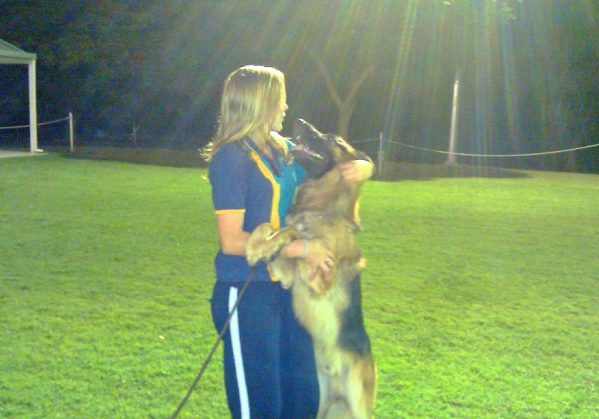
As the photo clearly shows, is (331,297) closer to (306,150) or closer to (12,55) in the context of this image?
(306,150)

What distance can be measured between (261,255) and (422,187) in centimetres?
1467

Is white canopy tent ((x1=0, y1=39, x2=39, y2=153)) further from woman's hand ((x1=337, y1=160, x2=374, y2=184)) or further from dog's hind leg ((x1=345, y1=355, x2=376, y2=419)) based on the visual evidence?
dog's hind leg ((x1=345, y1=355, x2=376, y2=419))

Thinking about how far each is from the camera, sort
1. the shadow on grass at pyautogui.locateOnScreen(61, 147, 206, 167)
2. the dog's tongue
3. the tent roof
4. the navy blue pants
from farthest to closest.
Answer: the shadow on grass at pyautogui.locateOnScreen(61, 147, 206, 167)
the tent roof
the dog's tongue
the navy blue pants

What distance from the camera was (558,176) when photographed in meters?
22.5

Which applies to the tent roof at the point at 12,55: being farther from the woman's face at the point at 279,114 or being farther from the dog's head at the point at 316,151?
the woman's face at the point at 279,114

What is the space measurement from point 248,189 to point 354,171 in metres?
0.64

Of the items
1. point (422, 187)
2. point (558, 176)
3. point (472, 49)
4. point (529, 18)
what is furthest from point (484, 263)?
point (529, 18)

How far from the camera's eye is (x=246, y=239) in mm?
2916

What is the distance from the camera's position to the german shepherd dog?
3.17 metres

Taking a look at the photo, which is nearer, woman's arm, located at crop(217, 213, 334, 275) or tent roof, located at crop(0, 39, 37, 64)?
woman's arm, located at crop(217, 213, 334, 275)

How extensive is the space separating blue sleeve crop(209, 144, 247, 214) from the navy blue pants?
1.12 feet

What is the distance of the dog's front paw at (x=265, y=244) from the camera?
292 centimetres

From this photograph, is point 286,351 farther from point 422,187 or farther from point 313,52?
point 313,52

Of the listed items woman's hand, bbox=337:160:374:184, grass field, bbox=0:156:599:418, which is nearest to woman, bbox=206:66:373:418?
woman's hand, bbox=337:160:374:184
